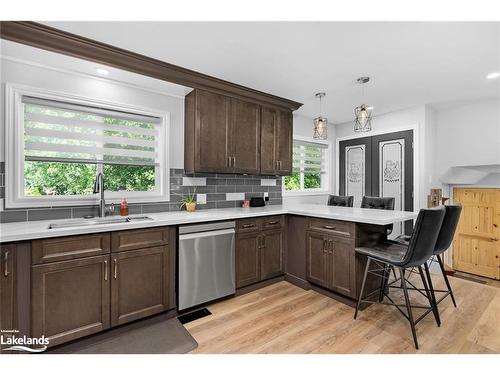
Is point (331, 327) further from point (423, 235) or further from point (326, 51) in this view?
point (326, 51)

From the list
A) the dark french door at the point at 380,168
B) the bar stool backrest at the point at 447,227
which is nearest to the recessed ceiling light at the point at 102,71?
the bar stool backrest at the point at 447,227

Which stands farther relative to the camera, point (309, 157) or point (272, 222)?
point (309, 157)

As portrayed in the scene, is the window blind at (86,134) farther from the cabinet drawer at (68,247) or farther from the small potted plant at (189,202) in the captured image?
the cabinet drawer at (68,247)

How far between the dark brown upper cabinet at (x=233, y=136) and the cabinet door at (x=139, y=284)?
110 cm

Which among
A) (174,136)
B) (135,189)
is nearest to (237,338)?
(135,189)

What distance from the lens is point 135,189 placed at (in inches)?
106

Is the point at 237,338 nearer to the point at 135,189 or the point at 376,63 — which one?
the point at 135,189

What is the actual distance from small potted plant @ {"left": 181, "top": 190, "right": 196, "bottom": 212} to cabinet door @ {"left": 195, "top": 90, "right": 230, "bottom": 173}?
410mm

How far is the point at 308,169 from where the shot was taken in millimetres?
4613

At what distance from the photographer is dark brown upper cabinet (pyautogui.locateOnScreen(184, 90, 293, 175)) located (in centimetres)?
275

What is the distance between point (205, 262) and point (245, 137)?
1623 millimetres

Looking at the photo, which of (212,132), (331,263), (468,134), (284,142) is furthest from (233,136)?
(468,134)

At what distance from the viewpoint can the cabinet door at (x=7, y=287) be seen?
151 centimetres
